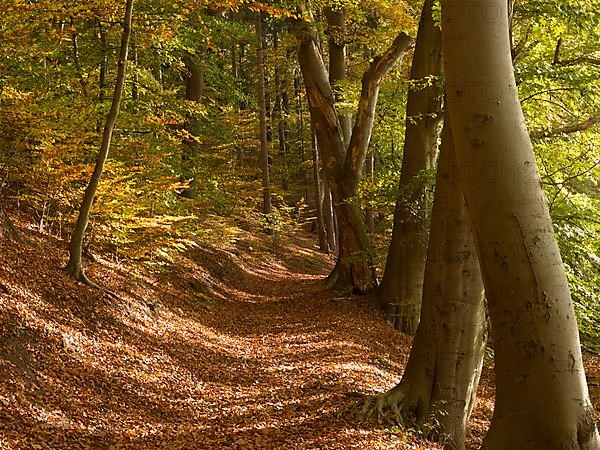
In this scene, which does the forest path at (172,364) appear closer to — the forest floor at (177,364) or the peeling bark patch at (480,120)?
the forest floor at (177,364)

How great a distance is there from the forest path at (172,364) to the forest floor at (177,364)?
21mm

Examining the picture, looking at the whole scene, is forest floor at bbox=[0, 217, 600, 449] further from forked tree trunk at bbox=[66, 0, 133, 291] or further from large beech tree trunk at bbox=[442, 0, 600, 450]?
large beech tree trunk at bbox=[442, 0, 600, 450]

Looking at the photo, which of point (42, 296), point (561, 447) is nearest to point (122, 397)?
point (42, 296)

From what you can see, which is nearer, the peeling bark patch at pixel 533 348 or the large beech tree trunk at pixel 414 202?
the peeling bark patch at pixel 533 348

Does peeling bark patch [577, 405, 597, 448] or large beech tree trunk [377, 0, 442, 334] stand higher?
large beech tree trunk [377, 0, 442, 334]

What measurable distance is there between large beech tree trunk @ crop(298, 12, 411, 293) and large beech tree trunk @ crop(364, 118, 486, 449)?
6.64 m

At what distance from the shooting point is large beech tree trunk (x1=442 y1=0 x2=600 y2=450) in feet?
10.2

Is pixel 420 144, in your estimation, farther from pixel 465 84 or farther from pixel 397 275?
pixel 465 84

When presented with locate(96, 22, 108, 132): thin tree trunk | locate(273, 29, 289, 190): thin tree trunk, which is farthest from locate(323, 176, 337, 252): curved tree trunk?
locate(96, 22, 108, 132): thin tree trunk

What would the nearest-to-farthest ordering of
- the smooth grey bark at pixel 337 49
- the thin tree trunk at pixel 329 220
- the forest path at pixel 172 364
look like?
the forest path at pixel 172 364 → the smooth grey bark at pixel 337 49 → the thin tree trunk at pixel 329 220

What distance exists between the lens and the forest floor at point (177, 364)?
205 inches

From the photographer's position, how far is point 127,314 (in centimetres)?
862

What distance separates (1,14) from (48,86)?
2.50 meters

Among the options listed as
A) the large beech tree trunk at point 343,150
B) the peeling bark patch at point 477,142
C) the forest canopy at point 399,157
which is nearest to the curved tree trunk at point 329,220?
the forest canopy at point 399,157
